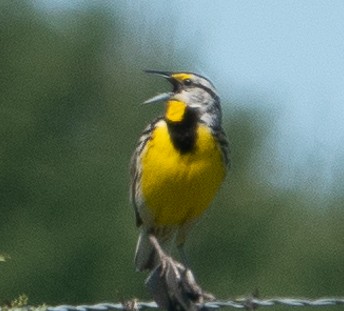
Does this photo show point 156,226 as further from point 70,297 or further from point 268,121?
point 268,121

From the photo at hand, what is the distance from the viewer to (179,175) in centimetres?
916

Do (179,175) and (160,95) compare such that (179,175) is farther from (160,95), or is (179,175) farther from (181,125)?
(160,95)

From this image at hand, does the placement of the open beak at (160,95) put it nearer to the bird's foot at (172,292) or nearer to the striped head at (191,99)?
the striped head at (191,99)

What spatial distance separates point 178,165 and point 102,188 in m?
20.8

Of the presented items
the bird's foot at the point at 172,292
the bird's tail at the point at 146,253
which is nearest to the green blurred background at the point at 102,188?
the bird's tail at the point at 146,253

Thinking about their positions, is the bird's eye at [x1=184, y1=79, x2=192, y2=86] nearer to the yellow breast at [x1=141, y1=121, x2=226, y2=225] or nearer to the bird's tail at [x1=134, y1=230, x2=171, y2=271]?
the yellow breast at [x1=141, y1=121, x2=226, y2=225]

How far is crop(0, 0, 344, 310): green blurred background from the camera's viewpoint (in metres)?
27.7

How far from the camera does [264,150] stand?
103 ft

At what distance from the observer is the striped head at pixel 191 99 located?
9453 millimetres

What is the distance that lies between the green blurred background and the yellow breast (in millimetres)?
16192

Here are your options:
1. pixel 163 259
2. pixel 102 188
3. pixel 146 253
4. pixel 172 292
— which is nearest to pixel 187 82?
pixel 146 253

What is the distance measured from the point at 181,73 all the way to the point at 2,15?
2271cm

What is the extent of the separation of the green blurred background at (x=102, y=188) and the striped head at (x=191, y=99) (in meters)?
15.9

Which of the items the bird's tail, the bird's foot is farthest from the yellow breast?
the bird's foot
